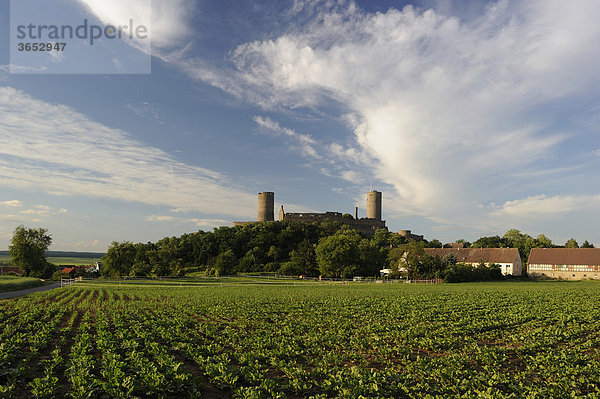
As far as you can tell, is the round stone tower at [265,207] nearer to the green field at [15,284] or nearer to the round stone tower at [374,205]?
the round stone tower at [374,205]

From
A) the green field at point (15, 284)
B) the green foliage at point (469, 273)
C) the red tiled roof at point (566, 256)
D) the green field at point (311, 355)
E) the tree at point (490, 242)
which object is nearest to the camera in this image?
the green field at point (311, 355)

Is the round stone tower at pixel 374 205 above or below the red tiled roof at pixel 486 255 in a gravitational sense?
above

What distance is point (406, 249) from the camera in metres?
79.8

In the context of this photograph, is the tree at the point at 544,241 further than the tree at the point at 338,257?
Yes

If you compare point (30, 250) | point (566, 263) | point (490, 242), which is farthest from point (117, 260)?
point (490, 242)

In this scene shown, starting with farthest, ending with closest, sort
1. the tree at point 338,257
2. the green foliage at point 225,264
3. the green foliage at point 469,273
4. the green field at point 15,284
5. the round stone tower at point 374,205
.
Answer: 1. the round stone tower at point 374,205
2. the green foliage at point 225,264
3. the tree at point 338,257
4. the green foliage at point 469,273
5. the green field at point 15,284

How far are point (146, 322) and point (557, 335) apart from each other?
23029mm

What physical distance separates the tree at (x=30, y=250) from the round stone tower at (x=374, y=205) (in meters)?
110

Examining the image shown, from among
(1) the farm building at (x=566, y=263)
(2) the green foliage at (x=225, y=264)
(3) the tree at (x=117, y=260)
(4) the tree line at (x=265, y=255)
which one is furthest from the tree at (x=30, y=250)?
(1) the farm building at (x=566, y=263)

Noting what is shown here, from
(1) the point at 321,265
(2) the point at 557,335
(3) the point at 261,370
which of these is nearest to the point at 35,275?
(1) the point at 321,265

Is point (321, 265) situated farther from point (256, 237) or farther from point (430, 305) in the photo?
point (430, 305)

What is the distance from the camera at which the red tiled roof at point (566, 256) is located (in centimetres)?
8881

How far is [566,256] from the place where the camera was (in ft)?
300

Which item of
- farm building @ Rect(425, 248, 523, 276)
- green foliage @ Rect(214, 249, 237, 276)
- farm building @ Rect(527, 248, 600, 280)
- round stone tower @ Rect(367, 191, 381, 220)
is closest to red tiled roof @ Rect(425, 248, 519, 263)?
farm building @ Rect(425, 248, 523, 276)
